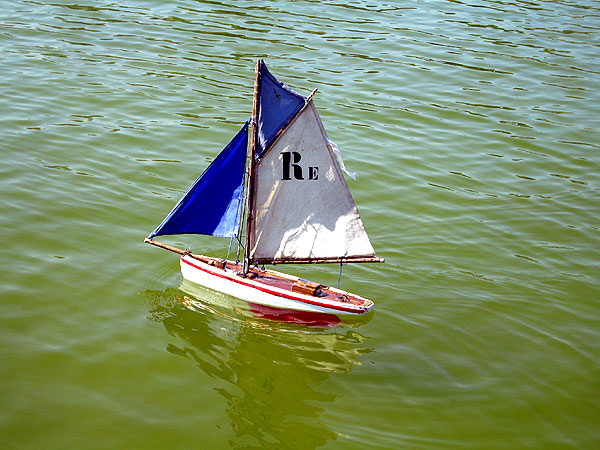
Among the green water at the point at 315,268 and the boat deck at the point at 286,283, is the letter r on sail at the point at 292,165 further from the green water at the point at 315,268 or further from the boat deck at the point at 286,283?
the green water at the point at 315,268

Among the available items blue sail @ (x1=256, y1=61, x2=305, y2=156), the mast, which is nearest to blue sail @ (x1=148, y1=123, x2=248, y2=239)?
the mast

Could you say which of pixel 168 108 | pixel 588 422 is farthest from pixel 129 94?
pixel 588 422

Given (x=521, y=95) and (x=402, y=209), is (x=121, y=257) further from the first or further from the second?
(x=521, y=95)

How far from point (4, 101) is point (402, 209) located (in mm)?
16611

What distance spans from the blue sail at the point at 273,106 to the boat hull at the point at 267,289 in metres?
3.42

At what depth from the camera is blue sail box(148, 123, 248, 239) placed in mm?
18062

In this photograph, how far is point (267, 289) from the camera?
59.0ft

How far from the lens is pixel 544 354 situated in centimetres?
1770

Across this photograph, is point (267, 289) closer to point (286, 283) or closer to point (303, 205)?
point (286, 283)

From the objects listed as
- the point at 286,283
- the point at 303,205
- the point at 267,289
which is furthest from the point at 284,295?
the point at 303,205

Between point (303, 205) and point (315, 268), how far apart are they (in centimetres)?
305

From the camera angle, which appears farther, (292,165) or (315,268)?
(315,268)

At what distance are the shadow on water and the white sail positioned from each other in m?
1.91

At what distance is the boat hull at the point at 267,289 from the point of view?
1773 centimetres
